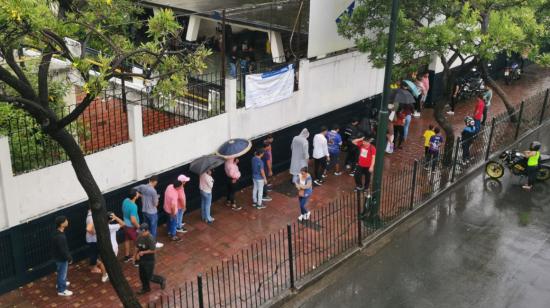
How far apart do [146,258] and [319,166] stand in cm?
582

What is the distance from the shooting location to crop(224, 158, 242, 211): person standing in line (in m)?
12.6

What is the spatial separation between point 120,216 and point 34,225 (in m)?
1.75

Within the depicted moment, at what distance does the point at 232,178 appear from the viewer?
12.6 m

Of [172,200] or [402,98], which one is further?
[402,98]

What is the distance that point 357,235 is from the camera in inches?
476

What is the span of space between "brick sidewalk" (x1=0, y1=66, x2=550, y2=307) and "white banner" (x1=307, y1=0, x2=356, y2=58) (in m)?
3.34

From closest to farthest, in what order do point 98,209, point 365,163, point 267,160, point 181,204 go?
point 98,209
point 181,204
point 267,160
point 365,163

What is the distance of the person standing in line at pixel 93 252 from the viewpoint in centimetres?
1018

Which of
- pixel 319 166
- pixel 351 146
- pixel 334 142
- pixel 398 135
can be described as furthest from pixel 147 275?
pixel 398 135

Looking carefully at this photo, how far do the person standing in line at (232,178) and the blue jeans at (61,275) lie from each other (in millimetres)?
4037

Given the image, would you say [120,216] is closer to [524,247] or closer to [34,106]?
[34,106]

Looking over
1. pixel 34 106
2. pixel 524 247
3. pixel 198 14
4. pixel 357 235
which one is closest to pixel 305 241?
pixel 357 235

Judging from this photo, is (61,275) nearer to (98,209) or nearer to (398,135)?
(98,209)

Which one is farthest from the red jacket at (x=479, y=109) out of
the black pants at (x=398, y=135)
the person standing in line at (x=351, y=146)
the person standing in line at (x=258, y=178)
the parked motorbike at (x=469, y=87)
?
the person standing in line at (x=258, y=178)
